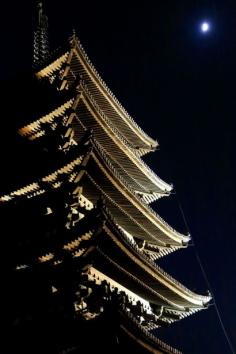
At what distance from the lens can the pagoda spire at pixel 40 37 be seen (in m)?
21.7

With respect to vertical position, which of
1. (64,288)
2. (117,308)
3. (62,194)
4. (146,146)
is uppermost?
(146,146)

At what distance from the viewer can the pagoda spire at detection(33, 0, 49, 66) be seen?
71.3 feet

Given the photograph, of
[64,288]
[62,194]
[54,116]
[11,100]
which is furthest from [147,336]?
[11,100]

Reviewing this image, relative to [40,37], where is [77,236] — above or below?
below

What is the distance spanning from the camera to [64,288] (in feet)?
37.8

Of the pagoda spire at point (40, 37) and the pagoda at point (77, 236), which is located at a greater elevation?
the pagoda spire at point (40, 37)

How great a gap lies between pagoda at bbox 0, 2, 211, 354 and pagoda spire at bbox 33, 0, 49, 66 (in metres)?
5.17

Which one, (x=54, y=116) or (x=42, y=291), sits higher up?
(x=54, y=116)

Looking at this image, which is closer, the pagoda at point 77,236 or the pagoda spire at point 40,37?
the pagoda at point 77,236

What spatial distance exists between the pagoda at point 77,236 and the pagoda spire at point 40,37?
5.17 m

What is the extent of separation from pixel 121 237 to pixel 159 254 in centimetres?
795

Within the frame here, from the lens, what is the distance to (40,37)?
22750mm

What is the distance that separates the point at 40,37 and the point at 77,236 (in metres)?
14.6

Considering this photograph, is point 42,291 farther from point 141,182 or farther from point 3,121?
point 141,182
